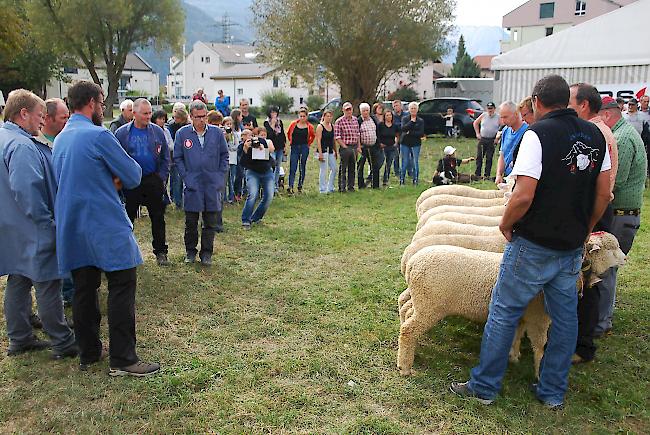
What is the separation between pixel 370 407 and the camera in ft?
12.1

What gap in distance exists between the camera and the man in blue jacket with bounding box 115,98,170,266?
20.5 ft

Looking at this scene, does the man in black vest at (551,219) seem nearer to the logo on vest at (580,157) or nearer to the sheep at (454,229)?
the logo on vest at (580,157)

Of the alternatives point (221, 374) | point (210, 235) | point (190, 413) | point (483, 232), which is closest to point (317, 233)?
point (210, 235)

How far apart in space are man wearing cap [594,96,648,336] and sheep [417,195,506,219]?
5.56ft

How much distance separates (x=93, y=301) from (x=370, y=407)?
2160 millimetres

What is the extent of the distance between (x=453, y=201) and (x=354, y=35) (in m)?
18.5

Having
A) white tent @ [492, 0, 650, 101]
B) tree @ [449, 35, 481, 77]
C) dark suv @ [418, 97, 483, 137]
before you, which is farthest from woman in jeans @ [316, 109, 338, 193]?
tree @ [449, 35, 481, 77]

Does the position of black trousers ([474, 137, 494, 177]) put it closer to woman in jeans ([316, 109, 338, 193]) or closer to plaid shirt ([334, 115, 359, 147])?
plaid shirt ([334, 115, 359, 147])

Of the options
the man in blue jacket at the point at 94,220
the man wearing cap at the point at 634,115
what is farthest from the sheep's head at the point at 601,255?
the man wearing cap at the point at 634,115

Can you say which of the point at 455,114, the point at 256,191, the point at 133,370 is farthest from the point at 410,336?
the point at 455,114

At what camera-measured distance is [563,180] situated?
3.35 m

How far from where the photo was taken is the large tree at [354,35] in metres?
23.2

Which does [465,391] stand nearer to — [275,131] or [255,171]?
[255,171]

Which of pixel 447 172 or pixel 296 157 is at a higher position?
pixel 296 157
